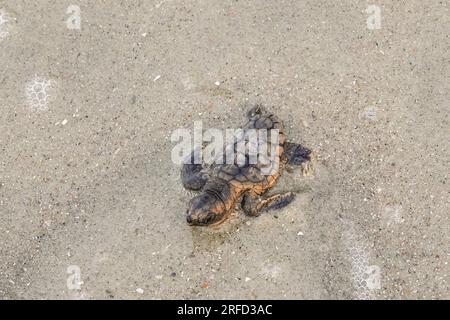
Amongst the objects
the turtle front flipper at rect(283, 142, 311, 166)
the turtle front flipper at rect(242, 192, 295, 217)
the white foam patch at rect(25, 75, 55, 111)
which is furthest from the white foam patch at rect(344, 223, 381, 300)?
the white foam patch at rect(25, 75, 55, 111)

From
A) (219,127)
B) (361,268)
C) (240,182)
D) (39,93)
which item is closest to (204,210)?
(240,182)

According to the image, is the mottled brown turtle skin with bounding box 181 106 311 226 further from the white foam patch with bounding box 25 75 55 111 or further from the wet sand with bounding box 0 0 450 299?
the white foam patch with bounding box 25 75 55 111

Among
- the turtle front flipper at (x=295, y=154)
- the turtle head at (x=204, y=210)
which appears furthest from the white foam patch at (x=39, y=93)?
the turtle front flipper at (x=295, y=154)

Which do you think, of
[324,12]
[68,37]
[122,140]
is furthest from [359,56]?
[68,37]

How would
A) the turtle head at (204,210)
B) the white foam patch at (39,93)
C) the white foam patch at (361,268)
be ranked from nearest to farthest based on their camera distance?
the turtle head at (204,210) < the white foam patch at (361,268) < the white foam patch at (39,93)

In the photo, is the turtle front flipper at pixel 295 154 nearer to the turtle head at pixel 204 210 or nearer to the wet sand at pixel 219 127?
the wet sand at pixel 219 127

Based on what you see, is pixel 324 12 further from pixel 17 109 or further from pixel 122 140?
pixel 17 109

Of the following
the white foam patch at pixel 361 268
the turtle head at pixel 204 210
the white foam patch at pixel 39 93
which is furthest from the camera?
the white foam patch at pixel 39 93
